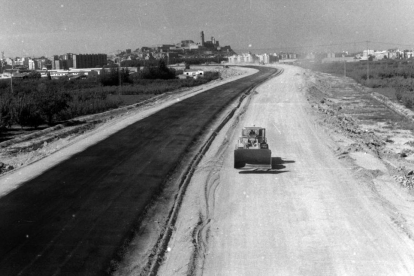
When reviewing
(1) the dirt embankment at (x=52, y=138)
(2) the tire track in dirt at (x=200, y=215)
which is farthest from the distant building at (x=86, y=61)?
(2) the tire track in dirt at (x=200, y=215)

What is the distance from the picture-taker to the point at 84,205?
605 inches

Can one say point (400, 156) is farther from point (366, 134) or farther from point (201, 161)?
point (201, 161)

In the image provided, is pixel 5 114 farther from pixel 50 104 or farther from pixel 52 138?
pixel 52 138

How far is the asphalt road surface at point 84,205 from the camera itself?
1148cm

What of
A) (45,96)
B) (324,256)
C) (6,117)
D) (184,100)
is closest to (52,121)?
(45,96)

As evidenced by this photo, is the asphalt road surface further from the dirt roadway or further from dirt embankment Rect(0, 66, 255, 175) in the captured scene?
dirt embankment Rect(0, 66, 255, 175)

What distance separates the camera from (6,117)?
3281cm

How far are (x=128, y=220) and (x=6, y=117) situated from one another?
2189 cm

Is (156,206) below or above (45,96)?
below

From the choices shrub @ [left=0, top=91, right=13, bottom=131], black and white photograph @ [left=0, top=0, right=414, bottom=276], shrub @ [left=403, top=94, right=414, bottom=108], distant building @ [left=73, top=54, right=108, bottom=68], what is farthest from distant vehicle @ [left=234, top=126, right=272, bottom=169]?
distant building @ [left=73, top=54, right=108, bottom=68]

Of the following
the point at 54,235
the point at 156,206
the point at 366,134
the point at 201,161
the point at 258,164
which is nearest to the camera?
the point at 54,235

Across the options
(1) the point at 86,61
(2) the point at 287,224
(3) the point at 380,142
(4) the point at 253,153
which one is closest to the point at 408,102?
(3) the point at 380,142

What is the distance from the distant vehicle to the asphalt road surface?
2.82 m

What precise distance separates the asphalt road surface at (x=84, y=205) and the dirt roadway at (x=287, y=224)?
5.20ft
